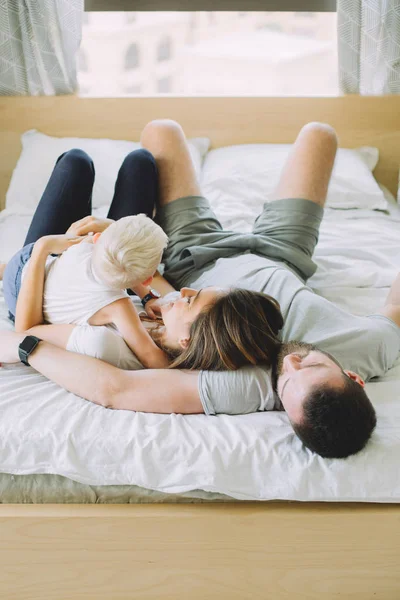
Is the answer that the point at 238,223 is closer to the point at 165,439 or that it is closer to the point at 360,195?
the point at 360,195

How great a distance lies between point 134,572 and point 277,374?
465mm

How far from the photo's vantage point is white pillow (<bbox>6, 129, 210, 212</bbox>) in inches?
99.0

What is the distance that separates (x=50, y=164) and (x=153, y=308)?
1269 millimetres

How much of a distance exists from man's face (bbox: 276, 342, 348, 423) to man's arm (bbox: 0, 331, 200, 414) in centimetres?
18

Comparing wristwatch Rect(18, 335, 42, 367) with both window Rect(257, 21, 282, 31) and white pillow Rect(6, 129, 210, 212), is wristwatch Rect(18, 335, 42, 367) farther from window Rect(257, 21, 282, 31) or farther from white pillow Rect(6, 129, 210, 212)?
window Rect(257, 21, 282, 31)

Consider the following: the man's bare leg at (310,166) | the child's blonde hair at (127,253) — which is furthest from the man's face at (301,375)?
the man's bare leg at (310,166)

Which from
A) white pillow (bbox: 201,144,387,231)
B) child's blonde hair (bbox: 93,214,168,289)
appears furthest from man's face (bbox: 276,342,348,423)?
white pillow (bbox: 201,144,387,231)

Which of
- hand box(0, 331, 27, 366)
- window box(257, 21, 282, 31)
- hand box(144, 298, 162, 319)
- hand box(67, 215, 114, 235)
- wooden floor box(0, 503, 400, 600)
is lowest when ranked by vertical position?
wooden floor box(0, 503, 400, 600)

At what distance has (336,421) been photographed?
43.1 inches

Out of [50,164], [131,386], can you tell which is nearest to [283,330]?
[131,386]

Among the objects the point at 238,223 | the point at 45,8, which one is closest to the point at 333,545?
the point at 238,223

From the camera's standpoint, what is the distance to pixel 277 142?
2840 mm

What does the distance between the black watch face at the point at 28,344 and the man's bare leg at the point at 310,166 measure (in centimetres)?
91

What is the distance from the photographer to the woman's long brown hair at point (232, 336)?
1250mm
